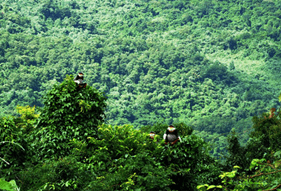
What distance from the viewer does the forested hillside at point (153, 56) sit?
82.9 metres

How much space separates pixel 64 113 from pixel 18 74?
7574 cm

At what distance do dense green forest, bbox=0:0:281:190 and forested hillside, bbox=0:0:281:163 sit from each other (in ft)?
0.82

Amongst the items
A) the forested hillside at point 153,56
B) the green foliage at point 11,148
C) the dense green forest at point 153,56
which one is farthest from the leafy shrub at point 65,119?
the forested hillside at point 153,56

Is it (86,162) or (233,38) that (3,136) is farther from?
(233,38)

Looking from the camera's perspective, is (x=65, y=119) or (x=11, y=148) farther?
(x=65, y=119)

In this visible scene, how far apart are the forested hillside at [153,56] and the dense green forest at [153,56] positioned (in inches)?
9.9

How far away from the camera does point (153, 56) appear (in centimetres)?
10412

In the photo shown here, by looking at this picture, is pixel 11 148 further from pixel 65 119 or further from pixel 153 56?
pixel 153 56

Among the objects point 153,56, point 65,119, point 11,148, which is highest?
point 65,119

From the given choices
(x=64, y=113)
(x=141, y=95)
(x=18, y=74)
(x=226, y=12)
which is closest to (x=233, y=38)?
(x=226, y=12)

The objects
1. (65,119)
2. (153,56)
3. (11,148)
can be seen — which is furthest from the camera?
(153,56)

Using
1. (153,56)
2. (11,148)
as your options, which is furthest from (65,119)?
(153,56)

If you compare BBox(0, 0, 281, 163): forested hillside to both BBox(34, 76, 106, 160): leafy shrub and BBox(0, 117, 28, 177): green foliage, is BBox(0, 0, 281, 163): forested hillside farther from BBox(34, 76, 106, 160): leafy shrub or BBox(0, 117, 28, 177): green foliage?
BBox(0, 117, 28, 177): green foliage

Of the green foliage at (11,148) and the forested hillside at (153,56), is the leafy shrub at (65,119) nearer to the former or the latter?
the green foliage at (11,148)
